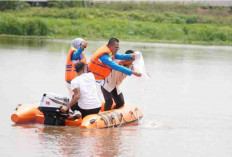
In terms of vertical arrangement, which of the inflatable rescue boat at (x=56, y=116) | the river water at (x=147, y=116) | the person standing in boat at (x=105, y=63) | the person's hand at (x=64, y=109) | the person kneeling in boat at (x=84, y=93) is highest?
the person standing in boat at (x=105, y=63)

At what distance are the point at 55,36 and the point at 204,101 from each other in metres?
28.4

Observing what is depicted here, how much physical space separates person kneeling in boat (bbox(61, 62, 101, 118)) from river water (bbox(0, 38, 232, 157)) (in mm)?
388

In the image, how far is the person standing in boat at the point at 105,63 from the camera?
11.0m

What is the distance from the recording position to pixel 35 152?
884 cm

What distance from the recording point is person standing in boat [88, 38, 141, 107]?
1095cm

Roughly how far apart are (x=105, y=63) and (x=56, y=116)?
1.30 metres

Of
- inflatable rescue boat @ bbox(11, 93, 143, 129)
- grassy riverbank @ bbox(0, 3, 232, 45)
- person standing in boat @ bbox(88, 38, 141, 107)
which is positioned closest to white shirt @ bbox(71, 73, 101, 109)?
inflatable rescue boat @ bbox(11, 93, 143, 129)

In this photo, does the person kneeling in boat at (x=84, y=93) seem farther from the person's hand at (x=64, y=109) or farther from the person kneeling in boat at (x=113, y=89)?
the person kneeling in boat at (x=113, y=89)

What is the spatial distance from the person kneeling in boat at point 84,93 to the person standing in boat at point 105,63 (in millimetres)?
686

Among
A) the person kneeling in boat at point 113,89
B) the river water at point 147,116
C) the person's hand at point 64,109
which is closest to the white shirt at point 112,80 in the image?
the person kneeling in boat at point 113,89

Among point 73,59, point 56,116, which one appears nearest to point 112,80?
point 73,59

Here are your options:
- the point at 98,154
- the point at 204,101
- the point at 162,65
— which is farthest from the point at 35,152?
the point at 162,65

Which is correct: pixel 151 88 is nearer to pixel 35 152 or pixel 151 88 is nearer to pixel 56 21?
pixel 35 152

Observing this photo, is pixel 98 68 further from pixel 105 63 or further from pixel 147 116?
pixel 147 116
